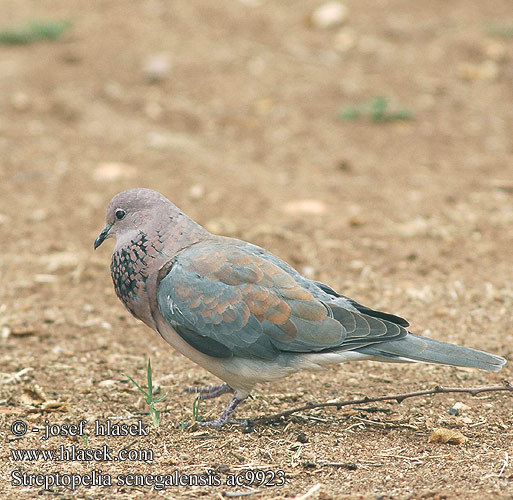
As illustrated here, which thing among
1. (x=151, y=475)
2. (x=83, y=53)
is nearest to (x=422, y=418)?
(x=151, y=475)

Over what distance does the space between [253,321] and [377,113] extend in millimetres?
4643

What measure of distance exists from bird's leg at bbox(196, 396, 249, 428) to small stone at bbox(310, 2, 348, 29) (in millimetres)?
7081

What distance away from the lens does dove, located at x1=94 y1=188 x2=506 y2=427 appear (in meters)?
3.69

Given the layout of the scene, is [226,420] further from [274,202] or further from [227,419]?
[274,202]

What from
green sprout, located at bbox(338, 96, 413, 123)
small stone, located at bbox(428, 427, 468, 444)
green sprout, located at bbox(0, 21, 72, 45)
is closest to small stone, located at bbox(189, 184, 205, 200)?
green sprout, located at bbox(338, 96, 413, 123)

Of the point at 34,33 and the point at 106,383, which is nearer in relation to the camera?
the point at 106,383

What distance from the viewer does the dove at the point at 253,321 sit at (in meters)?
3.69

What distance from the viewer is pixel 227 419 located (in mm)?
3834

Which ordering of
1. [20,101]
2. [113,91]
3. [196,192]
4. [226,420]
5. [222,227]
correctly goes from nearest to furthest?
[226,420]
[222,227]
[196,192]
[20,101]
[113,91]

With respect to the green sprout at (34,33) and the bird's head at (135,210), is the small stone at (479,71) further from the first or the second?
the bird's head at (135,210)

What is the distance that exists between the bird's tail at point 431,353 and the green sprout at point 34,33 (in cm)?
692

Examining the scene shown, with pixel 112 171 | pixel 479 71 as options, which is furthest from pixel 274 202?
pixel 479 71

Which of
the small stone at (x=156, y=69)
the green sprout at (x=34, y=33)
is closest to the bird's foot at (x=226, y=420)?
the small stone at (x=156, y=69)

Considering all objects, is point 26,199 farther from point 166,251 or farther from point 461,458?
point 461,458
